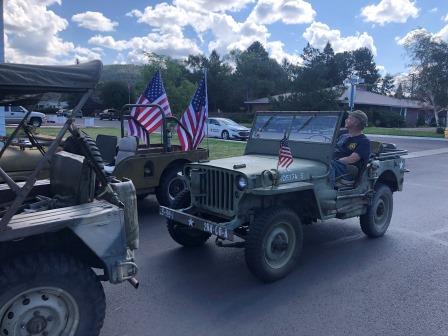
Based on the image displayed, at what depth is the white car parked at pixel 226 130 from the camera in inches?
977

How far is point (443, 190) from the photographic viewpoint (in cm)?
984

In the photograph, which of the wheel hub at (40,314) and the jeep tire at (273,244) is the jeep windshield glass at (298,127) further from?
the wheel hub at (40,314)

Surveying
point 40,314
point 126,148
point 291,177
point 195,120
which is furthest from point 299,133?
point 40,314

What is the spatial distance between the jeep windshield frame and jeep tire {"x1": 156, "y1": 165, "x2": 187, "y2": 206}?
188 cm

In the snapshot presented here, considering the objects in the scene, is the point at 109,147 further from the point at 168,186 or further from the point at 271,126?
the point at 271,126

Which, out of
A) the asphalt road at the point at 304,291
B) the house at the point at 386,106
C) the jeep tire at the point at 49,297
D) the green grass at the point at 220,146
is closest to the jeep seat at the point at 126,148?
the asphalt road at the point at 304,291

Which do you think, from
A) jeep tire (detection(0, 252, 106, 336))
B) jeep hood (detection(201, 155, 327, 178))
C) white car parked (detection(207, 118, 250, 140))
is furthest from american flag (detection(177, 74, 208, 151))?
white car parked (detection(207, 118, 250, 140))

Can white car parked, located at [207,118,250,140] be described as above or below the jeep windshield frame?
below

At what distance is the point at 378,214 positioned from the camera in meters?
6.23

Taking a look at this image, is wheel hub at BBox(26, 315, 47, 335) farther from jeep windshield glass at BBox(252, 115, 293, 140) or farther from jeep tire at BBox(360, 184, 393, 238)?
jeep tire at BBox(360, 184, 393, 238)

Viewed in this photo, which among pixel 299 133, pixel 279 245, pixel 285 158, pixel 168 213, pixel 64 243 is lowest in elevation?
pixel 279 245

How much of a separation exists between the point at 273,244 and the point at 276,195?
55 cm

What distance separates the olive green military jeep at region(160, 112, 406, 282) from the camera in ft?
14.7

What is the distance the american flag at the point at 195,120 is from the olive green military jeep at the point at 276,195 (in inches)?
93.6
